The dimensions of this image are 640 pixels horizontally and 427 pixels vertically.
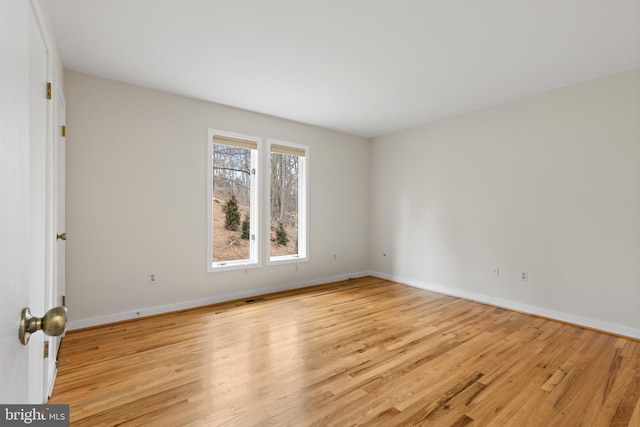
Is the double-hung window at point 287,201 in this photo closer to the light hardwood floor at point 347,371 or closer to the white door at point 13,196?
the light hardwood floor at point 347,371

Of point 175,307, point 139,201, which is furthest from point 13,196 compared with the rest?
point 175,307

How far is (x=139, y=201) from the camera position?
3.47 metres

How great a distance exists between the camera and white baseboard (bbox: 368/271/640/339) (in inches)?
121

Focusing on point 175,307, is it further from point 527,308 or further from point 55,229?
point 527,308

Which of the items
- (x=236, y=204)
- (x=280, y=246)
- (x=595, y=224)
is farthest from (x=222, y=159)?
(x=595, y=224)

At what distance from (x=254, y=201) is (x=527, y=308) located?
3762 mm

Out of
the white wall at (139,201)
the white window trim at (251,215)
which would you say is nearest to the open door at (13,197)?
the white wall at (139,201)

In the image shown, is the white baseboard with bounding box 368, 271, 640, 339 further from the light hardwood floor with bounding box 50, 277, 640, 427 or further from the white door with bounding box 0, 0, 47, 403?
the white door with bounding box 0, 0, 47, 403

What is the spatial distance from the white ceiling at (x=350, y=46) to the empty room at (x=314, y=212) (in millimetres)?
23

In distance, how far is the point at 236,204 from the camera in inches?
169

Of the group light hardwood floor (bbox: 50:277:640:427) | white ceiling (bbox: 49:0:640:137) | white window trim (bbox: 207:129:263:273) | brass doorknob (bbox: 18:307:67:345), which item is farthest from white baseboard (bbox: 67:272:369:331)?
brass doorknob (bbox: 18:307:67:345)

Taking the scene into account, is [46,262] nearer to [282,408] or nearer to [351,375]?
[282,408]

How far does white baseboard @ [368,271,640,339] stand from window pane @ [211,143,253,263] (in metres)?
2.74

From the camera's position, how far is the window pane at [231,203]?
13.6 feet
